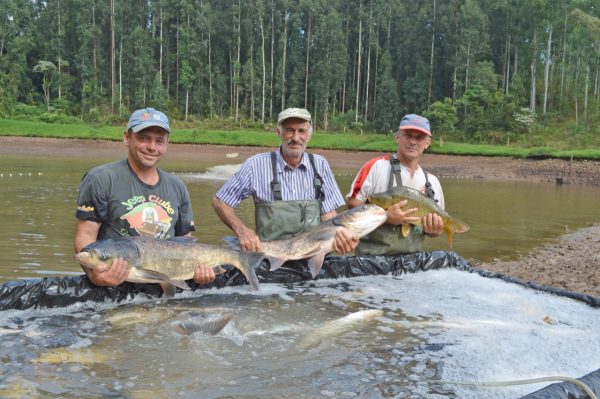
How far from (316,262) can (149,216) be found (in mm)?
1348

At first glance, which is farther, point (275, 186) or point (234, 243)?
point (275, 186)

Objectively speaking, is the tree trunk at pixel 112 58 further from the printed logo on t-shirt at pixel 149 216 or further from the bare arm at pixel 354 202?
the printed logo on t-shirt at pixel 149 216

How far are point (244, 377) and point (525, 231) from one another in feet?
42.1

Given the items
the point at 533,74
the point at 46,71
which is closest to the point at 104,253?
the point at 533,74

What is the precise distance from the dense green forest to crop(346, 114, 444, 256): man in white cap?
4404cm

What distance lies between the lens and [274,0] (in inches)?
2491

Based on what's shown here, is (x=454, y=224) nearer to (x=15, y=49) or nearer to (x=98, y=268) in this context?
(x=98, y=268)

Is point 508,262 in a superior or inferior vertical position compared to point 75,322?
inferior

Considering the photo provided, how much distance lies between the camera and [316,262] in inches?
184

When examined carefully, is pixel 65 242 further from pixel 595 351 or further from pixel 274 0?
pixel 274 0

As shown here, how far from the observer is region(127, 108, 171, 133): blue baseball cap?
4.13 metres

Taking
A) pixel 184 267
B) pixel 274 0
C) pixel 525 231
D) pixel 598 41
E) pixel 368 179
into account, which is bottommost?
pixel 525 231

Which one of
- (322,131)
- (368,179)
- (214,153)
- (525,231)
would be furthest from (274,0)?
(368,179)

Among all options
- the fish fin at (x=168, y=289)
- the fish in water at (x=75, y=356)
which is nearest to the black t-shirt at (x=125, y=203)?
the fish fin at (x=168, y=289)
